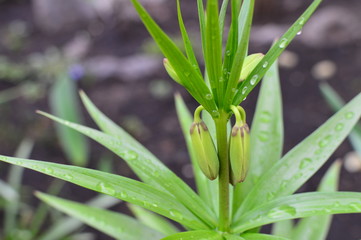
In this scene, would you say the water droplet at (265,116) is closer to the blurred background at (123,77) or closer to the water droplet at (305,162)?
the water droplet at (305,162)

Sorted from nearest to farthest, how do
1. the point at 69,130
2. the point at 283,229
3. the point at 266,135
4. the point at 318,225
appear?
1. the point at 266,135
2. the point at 318,225
3. the point at 283,229
4. the point at 69,130

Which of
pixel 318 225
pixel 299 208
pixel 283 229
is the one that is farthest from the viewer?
pixel 283 229

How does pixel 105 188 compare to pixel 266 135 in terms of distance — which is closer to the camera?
pixel 105 188

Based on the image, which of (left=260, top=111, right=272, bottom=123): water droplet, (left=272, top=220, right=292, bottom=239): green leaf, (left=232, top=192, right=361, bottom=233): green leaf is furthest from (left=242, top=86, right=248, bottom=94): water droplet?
(left=272, top=220, right=292, bottom=239): green leaf

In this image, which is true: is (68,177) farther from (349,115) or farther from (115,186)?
(349,115)

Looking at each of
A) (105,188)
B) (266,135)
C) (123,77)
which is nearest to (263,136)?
(266,135)

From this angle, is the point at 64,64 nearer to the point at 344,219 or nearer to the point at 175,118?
the point at 175,118

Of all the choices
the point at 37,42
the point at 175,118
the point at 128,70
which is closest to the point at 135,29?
the point at 128,70
